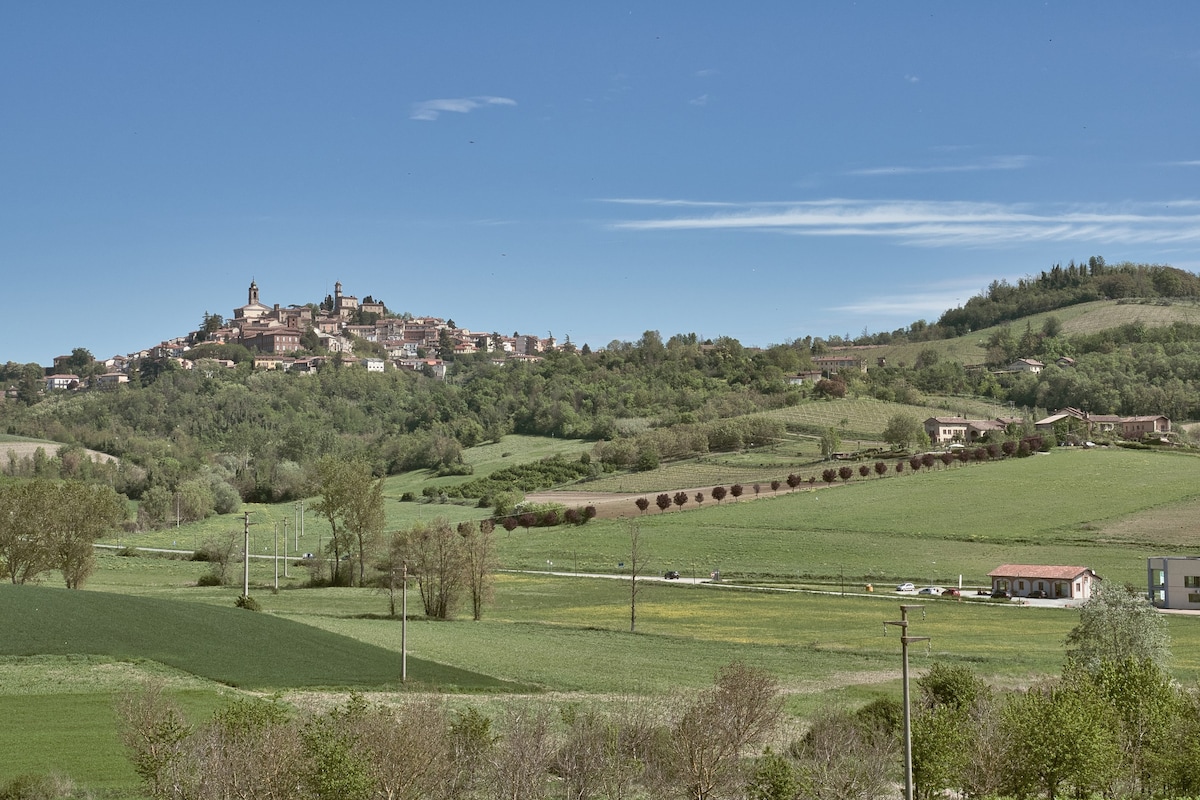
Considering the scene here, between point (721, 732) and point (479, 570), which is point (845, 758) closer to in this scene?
point (721, 732)

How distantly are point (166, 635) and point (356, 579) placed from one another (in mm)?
33551

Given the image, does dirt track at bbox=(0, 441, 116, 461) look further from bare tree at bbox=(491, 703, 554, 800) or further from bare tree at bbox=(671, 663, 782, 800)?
bare tree at bbox=(491, 703, 554, 800)

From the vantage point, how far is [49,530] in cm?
6106

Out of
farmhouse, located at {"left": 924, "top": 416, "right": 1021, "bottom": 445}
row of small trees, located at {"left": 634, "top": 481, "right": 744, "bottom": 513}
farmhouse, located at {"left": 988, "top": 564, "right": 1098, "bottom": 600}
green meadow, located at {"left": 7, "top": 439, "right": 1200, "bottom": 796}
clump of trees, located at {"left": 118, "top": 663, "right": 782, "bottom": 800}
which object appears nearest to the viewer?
clump of trees, located at {"left": 118, "top": 663, "right": 782, "bottom": 800}

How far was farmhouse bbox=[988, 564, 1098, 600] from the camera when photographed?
67438 millimetres

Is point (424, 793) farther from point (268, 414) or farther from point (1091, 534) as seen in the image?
point (268, 414)

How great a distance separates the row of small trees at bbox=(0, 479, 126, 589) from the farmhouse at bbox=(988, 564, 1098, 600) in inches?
1954

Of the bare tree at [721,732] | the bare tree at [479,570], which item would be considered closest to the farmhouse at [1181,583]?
the bare tree at [479,570]

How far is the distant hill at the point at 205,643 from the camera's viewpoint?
37219mm

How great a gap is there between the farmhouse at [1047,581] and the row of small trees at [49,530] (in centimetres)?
4964

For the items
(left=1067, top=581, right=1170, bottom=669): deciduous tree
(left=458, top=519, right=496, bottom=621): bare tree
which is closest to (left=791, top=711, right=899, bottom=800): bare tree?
(left=1067, top=581, right=1170, bottom=669): deciduous tree

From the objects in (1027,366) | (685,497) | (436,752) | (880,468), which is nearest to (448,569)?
(436,752)

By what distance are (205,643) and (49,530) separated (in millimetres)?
25238

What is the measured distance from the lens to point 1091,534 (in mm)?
82375
